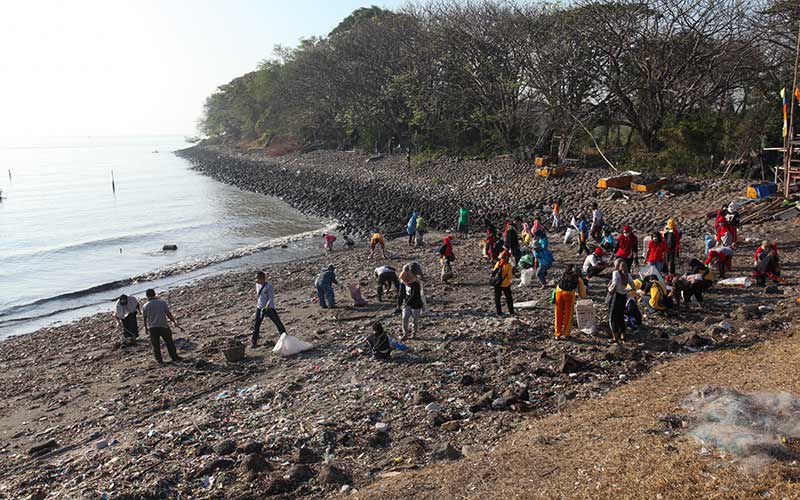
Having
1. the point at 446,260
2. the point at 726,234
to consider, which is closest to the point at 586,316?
the point at 446,260

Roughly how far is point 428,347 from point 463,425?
299 cm

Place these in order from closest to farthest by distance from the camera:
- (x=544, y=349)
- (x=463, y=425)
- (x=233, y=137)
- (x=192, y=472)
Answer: (x=192, y=472) < (x=463, y=425) < (x=544, y=349) < (x=233, y=137)

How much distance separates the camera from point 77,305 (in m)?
19.9

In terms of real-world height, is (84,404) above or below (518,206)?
below

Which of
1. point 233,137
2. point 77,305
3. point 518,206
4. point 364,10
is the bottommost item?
point 77,305

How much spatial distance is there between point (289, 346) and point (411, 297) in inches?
99.5

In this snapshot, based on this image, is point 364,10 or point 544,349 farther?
point 364,10

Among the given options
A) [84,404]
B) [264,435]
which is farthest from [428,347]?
[84,404]

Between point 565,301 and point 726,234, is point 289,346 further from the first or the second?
point 726,234

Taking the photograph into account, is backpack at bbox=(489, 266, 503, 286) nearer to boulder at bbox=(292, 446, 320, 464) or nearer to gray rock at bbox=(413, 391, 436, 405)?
gray rock at bbox=(413, 391, 436, 405)

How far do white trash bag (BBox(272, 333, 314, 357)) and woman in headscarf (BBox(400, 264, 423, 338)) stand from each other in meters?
1.96

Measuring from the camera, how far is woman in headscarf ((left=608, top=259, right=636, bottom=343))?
944cm

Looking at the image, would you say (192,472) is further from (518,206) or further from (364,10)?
(364,10)

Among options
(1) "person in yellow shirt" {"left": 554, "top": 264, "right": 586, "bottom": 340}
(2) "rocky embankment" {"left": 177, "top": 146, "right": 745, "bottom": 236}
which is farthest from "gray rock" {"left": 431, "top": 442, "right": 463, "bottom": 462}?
(2) "rocky embankment" {"left": 177, "top": 146, "right": 745, "bottom": 236}
